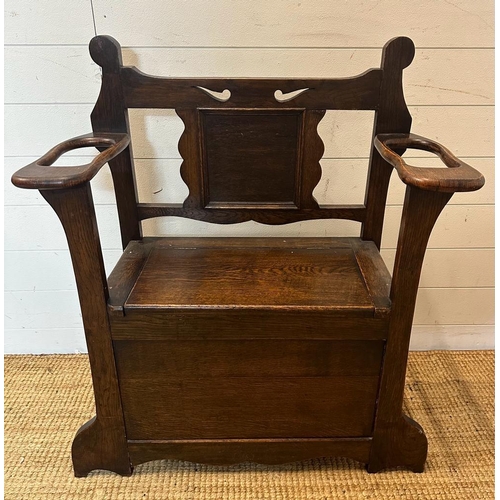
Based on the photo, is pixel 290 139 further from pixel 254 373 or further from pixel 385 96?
pixel 254 373

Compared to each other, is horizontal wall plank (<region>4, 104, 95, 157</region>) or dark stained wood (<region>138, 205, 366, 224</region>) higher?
horizontal wall plank (<region>4, 104, 95, 157</region>)

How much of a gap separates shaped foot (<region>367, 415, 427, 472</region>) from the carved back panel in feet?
1.45

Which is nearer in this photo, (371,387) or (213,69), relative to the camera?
(371,387)

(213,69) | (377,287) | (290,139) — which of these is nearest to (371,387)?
(377,287)

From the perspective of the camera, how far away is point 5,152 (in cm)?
125

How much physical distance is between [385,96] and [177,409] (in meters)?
0.81

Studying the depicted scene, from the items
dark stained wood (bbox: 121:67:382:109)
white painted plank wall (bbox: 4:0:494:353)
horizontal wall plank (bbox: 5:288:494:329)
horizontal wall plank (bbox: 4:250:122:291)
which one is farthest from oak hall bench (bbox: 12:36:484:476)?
horizontal wall plank (bbox: 5:288:494:329)

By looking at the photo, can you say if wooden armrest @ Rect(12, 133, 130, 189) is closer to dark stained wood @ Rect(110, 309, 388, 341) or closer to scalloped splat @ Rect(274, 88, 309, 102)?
dark stained wood @ Rect(110, 309, 388, 341)

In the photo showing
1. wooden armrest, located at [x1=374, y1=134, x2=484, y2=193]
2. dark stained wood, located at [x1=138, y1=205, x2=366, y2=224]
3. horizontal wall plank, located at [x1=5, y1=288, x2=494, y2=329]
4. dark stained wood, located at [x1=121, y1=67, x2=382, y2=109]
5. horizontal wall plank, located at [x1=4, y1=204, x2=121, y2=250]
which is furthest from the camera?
horizontal wall plank, located at [x1=5, y1=288, x2=494, y2=329]

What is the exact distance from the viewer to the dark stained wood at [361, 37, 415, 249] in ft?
3.36

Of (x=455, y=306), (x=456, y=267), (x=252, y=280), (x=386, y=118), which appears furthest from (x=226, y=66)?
(x=455, y=306)

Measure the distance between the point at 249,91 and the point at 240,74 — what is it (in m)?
0.13

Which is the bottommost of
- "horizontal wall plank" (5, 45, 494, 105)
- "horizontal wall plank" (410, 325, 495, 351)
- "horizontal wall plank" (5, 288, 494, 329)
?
"horizontal wall plank" (410, 325, 495, 351)

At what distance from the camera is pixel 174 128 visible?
1.22 meters
